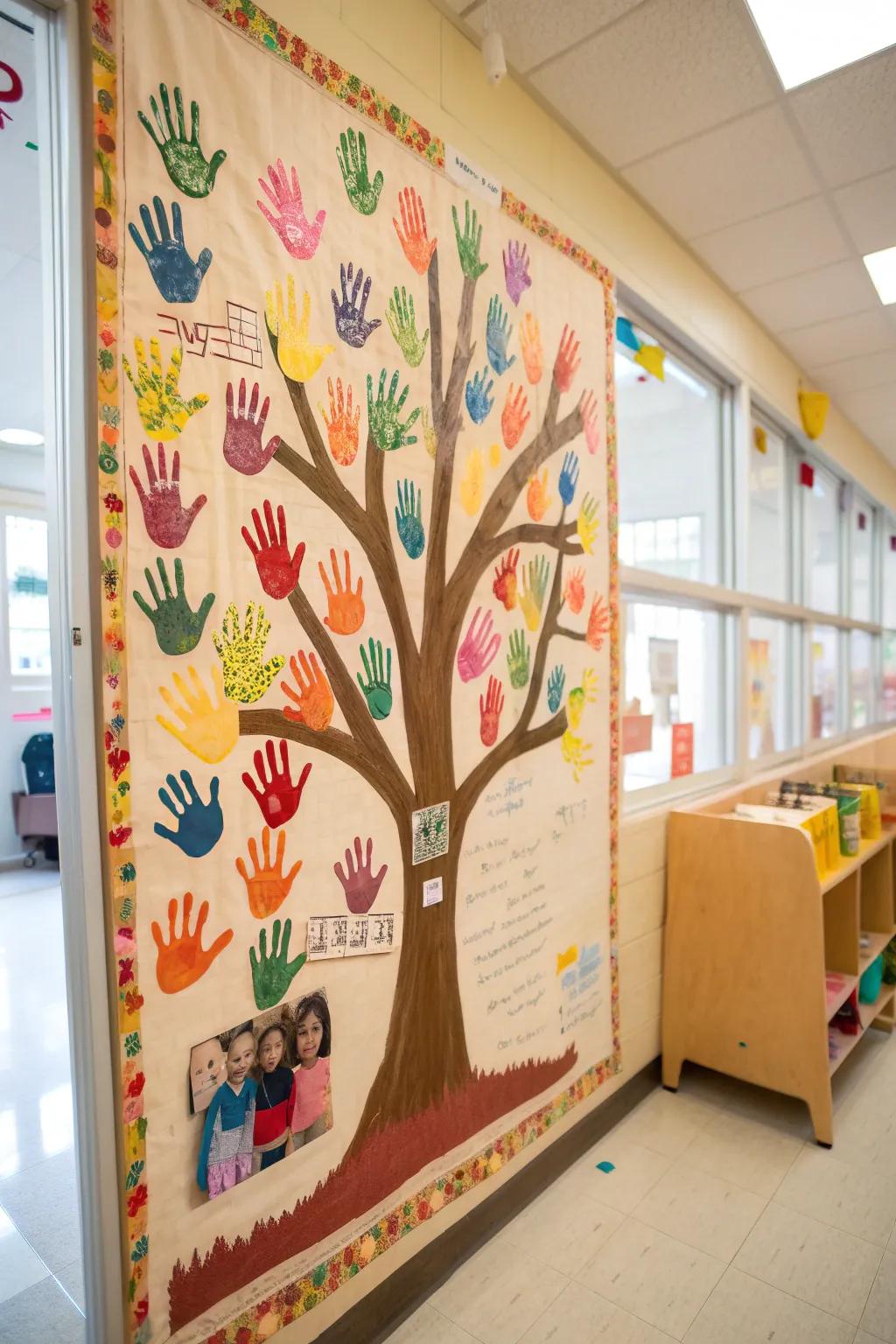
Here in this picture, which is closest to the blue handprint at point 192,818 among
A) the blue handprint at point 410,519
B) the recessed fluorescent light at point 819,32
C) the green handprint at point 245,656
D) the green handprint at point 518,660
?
the green handprint at point 245,656

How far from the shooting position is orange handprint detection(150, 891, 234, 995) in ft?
3.86

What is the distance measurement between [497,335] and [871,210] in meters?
1.59

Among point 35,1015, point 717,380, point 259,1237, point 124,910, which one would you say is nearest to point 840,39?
point 717,380

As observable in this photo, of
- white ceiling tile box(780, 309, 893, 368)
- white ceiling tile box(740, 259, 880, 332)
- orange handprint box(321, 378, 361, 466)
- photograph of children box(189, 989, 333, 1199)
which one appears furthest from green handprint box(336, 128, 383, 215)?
white ceiling tile box(780, 309, 893, 368)

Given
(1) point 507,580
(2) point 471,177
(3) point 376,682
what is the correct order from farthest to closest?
1. (1) point 507,580
2. (2) point 471,177
3. (3) point 376,682

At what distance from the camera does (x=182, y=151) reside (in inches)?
47.2

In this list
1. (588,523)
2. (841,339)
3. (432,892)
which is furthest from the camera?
(841,339)

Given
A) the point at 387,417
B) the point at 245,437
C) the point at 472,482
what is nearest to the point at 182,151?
the point at 245,437

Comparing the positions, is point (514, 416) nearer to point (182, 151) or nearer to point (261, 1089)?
point (182, 151)

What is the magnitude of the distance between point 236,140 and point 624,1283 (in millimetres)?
2341

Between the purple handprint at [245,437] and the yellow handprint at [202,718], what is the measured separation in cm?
35

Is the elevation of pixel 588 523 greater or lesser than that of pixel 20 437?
lesser

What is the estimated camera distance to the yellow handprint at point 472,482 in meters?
1.74

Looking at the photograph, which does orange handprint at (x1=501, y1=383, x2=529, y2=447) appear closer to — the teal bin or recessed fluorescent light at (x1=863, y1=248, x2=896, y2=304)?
recessed fluorescent light at (x1=863, y1=248, x2=896, y2=304)
